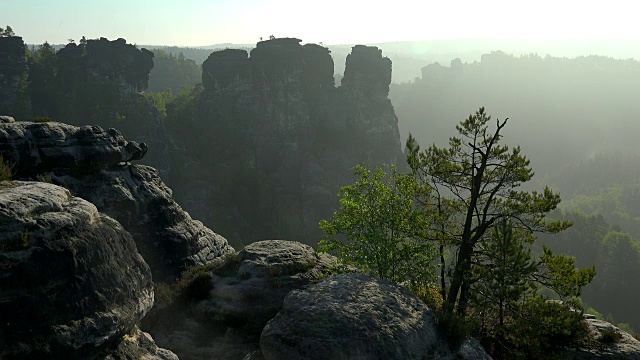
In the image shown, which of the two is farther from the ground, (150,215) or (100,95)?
(100,95)

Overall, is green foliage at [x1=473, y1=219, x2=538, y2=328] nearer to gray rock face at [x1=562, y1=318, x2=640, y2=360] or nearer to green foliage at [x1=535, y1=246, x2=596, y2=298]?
green foliage at [x1=535, y1=246, x2=596, y2=298]

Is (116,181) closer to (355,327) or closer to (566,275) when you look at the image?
(355,327)

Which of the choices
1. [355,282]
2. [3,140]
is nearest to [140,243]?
[3,140]

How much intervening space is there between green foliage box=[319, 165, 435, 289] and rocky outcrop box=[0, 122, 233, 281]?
44.7 feet

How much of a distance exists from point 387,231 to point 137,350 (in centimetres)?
1266

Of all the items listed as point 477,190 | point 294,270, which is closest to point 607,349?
point 477,190

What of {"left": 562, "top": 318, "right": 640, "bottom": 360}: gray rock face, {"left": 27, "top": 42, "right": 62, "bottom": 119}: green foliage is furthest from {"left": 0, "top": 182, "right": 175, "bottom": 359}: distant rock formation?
{"left": 27, "top": 42, "right": 62, "bottom": 119}: green foliage

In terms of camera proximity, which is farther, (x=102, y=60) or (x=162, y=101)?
(x=162, y=101)

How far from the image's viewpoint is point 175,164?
89000 millimetres

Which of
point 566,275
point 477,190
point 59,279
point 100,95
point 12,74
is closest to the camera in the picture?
point 59,279

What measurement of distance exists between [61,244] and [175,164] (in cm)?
8011

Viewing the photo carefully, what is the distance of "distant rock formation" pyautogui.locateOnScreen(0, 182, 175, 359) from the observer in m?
11.0

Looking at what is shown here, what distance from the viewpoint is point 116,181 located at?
2875 cm

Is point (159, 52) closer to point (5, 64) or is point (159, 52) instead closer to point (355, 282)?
point (5, 64)
